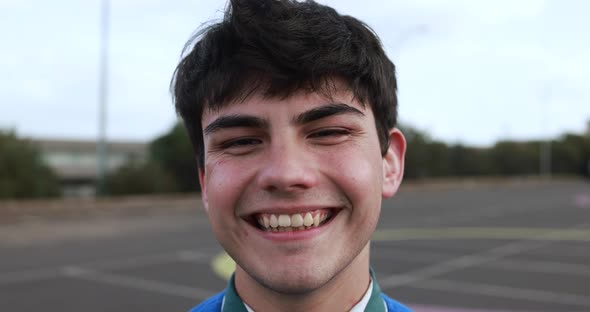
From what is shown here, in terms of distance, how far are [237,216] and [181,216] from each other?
19387 millimetres

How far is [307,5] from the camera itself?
1674mm

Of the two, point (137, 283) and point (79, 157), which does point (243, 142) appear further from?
point (79, 157)

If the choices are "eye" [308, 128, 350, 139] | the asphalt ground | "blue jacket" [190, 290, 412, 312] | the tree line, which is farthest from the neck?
the tree line

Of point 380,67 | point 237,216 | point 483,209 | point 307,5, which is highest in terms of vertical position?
point 307,5

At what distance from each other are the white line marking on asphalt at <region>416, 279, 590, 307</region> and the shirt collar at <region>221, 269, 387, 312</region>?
689cm

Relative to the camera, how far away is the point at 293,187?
144cm

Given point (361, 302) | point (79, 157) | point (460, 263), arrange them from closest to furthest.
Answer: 1. point (361, 302)
2. point (460, 263)
3. point (79, 157)

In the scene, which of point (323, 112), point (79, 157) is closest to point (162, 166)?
Result: point (79, 157)

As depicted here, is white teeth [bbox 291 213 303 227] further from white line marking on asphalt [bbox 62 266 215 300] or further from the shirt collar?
white line marking on asphalt [bbox 62 266 215 300]

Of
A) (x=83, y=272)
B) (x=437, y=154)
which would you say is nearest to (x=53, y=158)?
(x=437, y=154)

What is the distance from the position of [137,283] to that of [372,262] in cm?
421

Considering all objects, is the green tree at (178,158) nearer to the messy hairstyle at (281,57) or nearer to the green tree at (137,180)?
the green tree at (137,180)

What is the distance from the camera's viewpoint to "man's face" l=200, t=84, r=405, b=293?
1.45 metres

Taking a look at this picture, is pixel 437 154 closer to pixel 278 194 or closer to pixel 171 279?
pixel 171 279
